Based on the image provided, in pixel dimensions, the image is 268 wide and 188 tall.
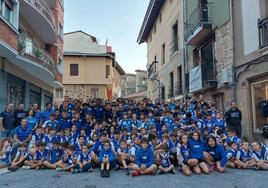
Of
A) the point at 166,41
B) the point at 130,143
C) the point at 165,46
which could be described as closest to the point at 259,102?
the point at 130,143

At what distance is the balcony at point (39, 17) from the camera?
15.0 metres

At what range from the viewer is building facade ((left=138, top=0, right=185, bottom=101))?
20.6 meters

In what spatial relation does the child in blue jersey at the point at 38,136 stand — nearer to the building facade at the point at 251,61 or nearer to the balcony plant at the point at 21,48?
the balcony plant at the point at 21,48

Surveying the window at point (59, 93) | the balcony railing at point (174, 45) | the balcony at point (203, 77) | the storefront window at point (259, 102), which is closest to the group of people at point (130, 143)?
the storefront window at point (259, 102)

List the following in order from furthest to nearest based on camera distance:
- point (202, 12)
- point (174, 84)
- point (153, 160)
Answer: point (174, 84) < point (202, 12) < point (153, 160)

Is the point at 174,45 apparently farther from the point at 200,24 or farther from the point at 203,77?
the point at 203,77

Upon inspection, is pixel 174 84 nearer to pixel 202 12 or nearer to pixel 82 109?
pixel 202 12

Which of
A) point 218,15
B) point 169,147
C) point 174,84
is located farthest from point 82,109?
point 174,84

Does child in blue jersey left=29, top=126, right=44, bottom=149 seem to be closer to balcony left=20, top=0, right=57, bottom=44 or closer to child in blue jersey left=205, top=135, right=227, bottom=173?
child in blue jersey left=205, top=135, right=227, bottom=173

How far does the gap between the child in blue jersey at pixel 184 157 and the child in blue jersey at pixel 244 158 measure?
1592 millimetres

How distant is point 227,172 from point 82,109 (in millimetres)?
6680

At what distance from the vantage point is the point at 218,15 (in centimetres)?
1526

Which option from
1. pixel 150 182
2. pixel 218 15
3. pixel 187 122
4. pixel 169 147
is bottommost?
pixel 150 182

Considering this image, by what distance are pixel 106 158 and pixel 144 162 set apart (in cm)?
115
